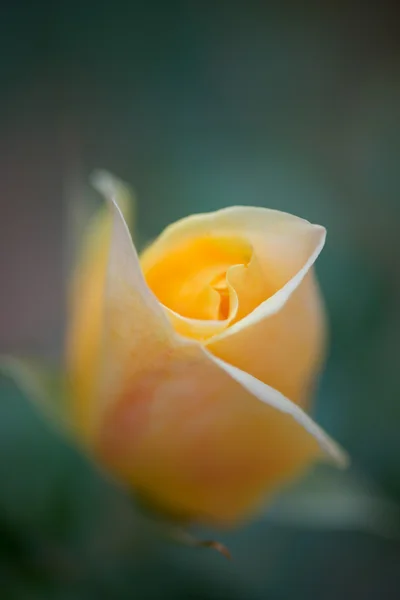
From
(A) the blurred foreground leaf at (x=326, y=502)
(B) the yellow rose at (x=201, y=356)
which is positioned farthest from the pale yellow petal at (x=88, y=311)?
(A) the blurred foreground leaf at (x=326, y=502)

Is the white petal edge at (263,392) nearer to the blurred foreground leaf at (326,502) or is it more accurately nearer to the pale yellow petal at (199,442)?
the pale yellow petal at (199,442)

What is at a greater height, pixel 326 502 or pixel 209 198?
pixel 209 198

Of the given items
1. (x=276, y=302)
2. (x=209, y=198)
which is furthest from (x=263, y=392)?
(x=209, y=198)

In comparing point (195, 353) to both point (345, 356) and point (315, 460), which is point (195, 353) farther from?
point (345, 356)

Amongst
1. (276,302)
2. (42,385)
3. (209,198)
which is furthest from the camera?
(209,198)

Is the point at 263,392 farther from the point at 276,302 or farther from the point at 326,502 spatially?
the point at 326,502

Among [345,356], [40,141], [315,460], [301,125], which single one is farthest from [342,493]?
[40,141]

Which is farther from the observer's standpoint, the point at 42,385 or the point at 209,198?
the point at 209,198
